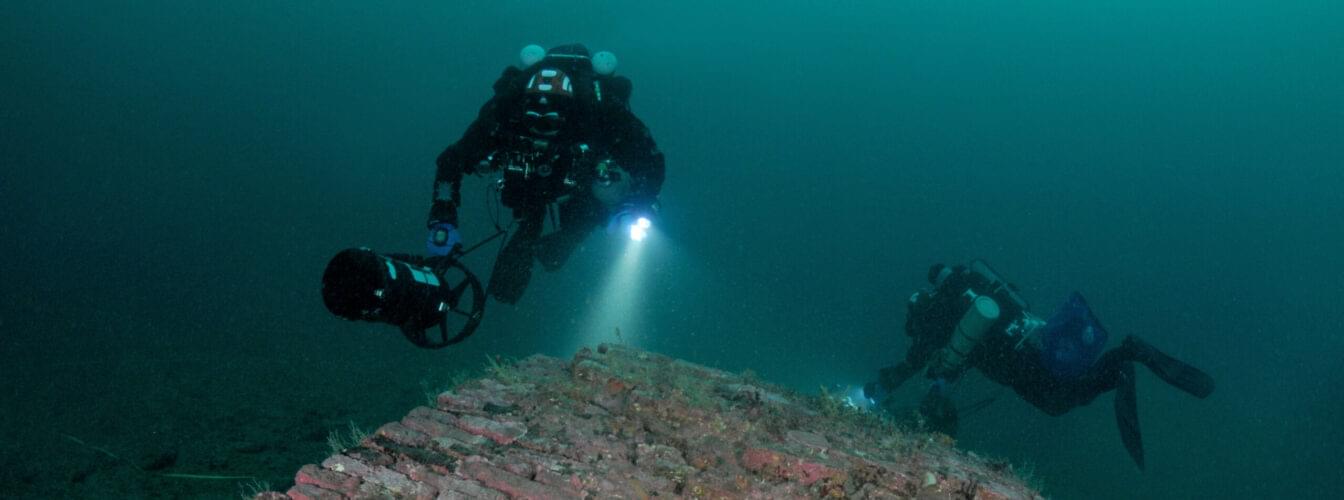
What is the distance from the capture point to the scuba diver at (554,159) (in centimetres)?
495

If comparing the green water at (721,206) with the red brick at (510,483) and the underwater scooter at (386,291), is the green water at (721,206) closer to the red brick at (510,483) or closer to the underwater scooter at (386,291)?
the underwater scooter at (386,291)

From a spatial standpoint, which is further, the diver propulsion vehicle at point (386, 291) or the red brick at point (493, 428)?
the red brick at point (493, 428)

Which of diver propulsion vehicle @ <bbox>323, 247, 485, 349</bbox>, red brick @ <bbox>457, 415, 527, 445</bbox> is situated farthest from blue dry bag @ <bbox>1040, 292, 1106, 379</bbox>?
diver propulsion vehicle @ <bbox>323, 247, 485, 349</bbox>

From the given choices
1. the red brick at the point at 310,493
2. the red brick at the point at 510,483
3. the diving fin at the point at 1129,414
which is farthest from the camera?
the diving fin at the point at 1129,414

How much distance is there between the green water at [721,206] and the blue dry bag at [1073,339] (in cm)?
506

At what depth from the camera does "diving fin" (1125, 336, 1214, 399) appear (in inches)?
267

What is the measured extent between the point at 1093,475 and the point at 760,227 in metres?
64.0

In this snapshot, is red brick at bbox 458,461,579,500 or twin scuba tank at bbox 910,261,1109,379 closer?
red brick at bbox 458,461,579,500

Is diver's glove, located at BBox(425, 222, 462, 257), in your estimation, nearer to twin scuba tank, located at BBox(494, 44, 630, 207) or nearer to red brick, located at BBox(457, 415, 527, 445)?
twin scuba tank, located at BBox(494, 44, 630, 207)

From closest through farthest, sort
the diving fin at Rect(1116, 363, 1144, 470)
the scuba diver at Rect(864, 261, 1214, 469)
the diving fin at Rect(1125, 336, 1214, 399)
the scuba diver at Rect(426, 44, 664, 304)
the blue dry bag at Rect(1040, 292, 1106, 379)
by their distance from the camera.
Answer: the scuba diver at Rect(426, 44, 664, 304) → the diving fin at Rect(1125, 336, 1214, 399) → the diving fin at Rect(1116, 363, 1144, 470) → the scuba diver at Rect(864, 261, 1214, 469) → the blue dry bag at Rect(1040, 292, 1106, 379)

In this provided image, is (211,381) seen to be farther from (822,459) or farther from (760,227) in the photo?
(760,227)

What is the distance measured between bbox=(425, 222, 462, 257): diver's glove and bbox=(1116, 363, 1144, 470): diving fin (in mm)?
7089

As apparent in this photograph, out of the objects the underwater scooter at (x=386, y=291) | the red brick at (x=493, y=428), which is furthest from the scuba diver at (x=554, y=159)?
the red brick at (x=493, y=428)

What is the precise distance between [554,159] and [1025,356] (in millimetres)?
6141
